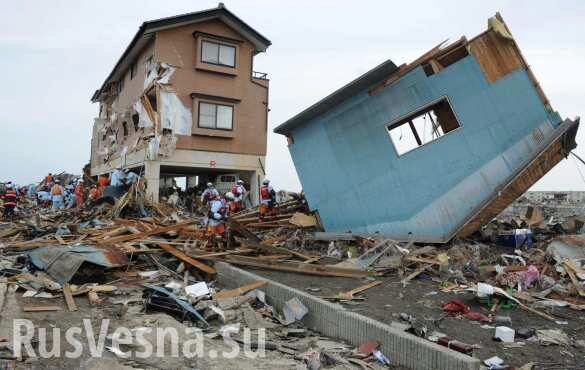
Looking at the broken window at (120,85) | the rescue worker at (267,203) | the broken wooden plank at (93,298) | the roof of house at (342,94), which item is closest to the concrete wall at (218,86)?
the rescue worker at (267,203)

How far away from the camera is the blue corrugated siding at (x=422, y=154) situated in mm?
10305

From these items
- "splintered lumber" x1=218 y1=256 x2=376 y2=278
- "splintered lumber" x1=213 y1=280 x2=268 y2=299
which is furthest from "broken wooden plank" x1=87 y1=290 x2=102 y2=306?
"splintered lumber" x1=218 y1=256 x2=376 y2=278

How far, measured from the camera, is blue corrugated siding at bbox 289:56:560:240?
406 inches

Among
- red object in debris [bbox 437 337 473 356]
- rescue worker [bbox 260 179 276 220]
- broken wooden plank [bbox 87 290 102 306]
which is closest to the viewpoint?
red object in debris [bbox 437 337 473 356]

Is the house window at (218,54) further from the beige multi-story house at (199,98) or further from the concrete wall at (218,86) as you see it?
the concrete wall at (218,86)

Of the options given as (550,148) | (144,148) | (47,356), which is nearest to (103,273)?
(47,356)

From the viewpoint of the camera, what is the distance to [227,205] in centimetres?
1162

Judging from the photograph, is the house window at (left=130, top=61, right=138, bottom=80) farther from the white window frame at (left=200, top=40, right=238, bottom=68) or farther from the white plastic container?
the white plastic container

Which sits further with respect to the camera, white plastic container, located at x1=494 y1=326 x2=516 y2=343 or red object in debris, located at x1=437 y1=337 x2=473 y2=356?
white plastic container, located at x1=494 y1=326 x2=516 y2=343

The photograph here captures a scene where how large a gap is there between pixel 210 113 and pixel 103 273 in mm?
13310

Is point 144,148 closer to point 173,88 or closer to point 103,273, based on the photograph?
point 173,88

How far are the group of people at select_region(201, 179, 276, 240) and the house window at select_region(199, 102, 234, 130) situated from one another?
16.7ft

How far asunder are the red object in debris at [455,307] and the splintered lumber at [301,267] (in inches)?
94.1

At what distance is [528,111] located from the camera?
10273mm
